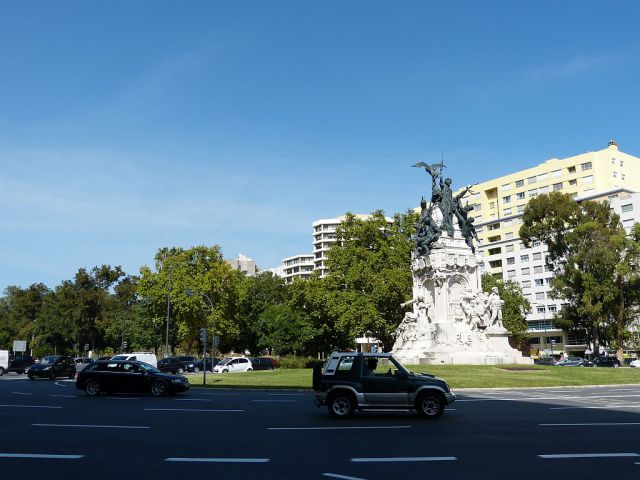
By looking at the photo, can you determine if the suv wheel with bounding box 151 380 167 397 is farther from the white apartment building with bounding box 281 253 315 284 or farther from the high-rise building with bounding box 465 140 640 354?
the white apartment building with bounding box 281 253 315 284

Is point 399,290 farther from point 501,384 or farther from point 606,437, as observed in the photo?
point 606,437

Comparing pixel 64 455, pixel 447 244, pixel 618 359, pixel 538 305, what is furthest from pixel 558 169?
pixel 64 455

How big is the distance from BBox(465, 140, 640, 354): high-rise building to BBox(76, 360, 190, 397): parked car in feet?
220

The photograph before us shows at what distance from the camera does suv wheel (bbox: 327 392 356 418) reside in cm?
1505

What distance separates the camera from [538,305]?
86.6 meters

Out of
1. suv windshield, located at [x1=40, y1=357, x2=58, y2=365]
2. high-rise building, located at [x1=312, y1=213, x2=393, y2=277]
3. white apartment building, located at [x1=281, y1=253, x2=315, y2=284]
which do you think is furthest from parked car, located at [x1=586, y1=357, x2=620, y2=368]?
white apartment building, located at [x1=281, y1=253, x2=315, y2=284]

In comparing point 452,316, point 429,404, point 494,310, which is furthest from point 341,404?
point 494,310

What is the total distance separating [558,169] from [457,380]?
7120cm

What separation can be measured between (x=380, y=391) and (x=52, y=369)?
28266 millimetres

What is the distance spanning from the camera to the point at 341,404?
595 inches

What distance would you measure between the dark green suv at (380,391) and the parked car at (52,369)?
27141 millimetres

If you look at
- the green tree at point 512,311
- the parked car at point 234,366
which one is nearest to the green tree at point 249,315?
the parked car at point 234,366

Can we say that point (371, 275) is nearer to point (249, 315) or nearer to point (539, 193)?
point (249, 315)

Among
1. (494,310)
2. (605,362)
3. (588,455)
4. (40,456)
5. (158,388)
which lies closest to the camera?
(40,456)
